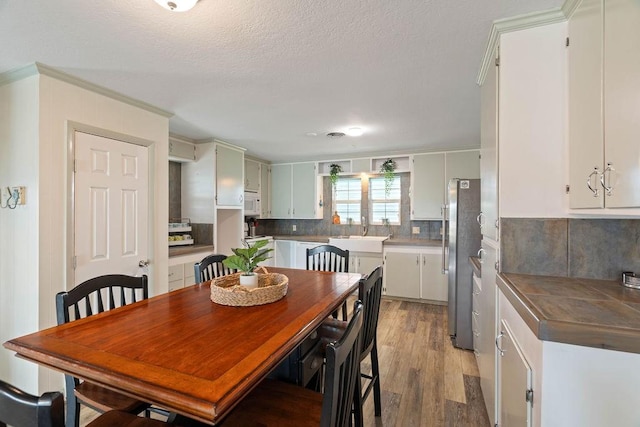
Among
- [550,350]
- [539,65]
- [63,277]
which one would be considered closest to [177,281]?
[63,277]

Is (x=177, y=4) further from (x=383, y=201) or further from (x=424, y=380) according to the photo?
(x=383, y=201)

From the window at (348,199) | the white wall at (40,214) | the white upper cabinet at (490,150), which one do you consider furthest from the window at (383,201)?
the white wall at (40,214)

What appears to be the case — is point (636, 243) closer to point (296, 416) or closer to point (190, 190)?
point (296, 416)

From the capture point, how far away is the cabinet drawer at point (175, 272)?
3234mm

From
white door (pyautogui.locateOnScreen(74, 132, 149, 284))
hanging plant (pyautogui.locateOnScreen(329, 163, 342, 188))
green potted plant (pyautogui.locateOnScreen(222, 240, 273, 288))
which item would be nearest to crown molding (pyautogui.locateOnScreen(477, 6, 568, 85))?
Answer: green potted plant (pyautogui.locateOnScreen(222, 240, 273, 288))

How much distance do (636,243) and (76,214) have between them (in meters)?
3.43

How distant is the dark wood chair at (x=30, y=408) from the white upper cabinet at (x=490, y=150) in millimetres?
1826

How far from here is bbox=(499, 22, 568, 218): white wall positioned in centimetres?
150

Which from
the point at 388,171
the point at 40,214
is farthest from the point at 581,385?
the point at 388,171

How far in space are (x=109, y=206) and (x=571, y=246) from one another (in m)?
3.15

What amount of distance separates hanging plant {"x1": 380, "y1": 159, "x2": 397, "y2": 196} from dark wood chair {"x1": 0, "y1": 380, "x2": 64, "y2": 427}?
455 centimetres

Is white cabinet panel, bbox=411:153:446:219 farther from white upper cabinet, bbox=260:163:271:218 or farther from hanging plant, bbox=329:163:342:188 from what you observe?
white upper cabinet, bbox=260:163:271:218

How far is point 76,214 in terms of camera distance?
226 cm

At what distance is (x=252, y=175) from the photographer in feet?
16.6
